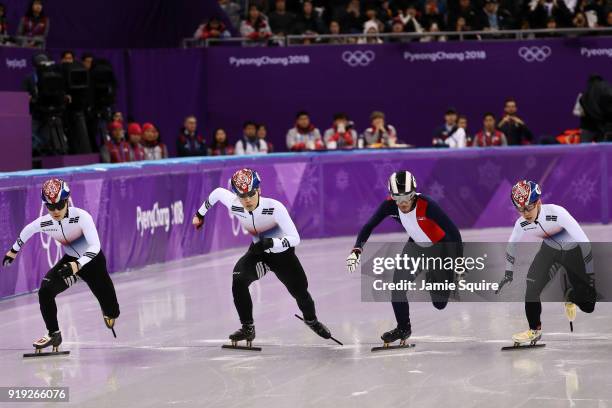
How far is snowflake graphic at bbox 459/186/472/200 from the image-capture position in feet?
71.3

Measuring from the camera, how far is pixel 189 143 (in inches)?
861

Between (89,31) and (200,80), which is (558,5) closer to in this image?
(200,80)

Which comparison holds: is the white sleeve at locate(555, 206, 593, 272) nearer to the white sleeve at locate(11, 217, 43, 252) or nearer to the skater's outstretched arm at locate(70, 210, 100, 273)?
the skater's outstretched arm at locate(70, 210, 100, 273)

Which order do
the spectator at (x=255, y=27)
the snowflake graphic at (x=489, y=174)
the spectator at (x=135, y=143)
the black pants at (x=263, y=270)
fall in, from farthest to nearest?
the spectator at (x=255, y=27) → the snowflake graphic at (x=489, y=174) → the spectator at (x=135, y=143) → the black pants at (x=263, y=270)

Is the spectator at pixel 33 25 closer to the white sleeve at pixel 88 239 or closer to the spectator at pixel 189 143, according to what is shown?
the spectator at pixel 189 143

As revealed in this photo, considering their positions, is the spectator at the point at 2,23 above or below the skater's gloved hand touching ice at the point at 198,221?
above

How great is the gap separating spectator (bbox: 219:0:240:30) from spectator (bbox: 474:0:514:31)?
17.3 ft

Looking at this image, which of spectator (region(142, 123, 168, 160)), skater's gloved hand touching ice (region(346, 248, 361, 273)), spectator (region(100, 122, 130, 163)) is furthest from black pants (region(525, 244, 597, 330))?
spectator (region(142, 123, 168, 160))

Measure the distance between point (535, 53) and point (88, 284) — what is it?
51.4 feet

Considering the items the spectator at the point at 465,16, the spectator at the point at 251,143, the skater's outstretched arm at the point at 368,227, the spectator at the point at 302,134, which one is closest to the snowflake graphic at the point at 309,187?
the spectator at the point at 302,134

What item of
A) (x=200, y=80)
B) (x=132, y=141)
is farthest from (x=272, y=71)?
(x=132, y=141)

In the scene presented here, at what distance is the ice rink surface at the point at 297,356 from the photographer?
30.6ft

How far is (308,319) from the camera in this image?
1149 cm

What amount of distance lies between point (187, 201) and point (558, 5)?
10.0 meters
